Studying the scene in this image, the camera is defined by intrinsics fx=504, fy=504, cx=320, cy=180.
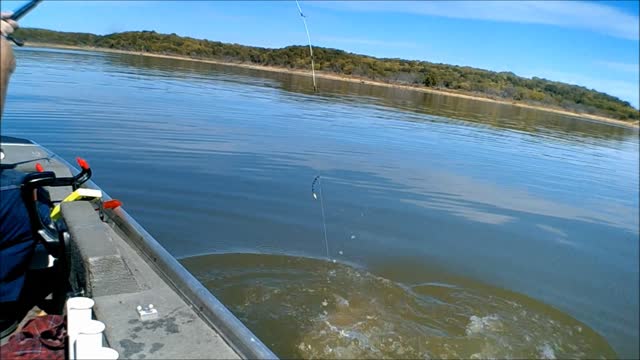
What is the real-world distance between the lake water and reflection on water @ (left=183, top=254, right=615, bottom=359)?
0.02m

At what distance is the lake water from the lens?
186 inches

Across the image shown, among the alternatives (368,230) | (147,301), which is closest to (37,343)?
(147,301)

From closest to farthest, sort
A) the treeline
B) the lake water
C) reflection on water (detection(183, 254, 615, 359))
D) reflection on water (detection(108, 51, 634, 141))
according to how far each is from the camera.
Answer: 1. reflection on water (detection(183, 254, 615, 359))
2. the lake water
3. reflection on water (detection(108, 51, 634, 141))
4. the treeline

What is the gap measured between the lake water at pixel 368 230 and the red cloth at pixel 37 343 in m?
2.14

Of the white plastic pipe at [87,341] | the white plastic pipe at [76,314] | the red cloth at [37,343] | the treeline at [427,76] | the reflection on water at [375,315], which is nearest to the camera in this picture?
the white plastic pipe at [87,341]

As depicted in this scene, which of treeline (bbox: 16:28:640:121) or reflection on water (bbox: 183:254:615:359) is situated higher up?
treeline (bbox: 16:28:640:121)

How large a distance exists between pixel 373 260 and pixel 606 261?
4.00m

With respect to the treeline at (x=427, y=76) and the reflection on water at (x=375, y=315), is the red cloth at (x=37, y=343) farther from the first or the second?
the treeline at (x=427, y=76)

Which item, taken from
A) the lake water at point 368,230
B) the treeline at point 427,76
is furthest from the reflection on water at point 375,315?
the treeline at point 427,76

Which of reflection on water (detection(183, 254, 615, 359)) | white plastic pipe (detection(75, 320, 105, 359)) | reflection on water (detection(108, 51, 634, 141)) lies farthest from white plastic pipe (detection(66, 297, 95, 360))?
reflection on water (detection(108, 51, 634, 141))

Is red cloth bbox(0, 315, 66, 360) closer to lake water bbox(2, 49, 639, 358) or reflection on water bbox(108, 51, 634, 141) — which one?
lake water bbox(2, 49, 639, 358)

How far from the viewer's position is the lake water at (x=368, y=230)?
471 cm

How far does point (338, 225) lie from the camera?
23.5 ft

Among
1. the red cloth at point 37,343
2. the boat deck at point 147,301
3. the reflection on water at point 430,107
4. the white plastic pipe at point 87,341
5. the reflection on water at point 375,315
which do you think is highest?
the reflection on water at point 430,107
